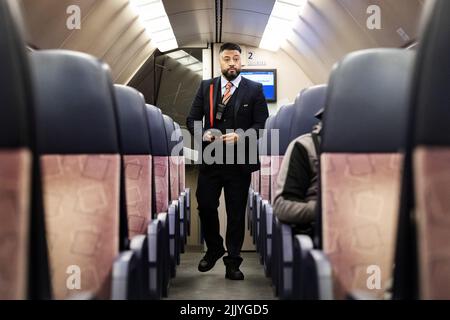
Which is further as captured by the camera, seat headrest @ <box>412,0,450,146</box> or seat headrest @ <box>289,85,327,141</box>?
seat headrest @ <box>289,85,327,141</box>

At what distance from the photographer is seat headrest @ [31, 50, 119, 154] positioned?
191 centimetres

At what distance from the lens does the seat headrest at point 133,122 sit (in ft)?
9.46

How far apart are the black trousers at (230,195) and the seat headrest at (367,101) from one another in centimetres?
283

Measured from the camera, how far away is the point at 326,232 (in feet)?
6.74

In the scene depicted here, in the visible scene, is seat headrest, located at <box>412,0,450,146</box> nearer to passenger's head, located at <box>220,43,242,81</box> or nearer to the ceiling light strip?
passenger's head, located at <box>220,43,242,81</box>

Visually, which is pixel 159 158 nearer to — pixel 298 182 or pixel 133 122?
pixel 133 122

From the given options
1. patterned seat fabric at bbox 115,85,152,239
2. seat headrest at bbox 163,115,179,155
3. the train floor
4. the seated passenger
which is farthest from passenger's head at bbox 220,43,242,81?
the seated passenger

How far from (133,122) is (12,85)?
1.94 m

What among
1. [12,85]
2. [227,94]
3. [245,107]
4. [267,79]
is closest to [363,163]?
[12,85]

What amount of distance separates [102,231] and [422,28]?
123 centimetres

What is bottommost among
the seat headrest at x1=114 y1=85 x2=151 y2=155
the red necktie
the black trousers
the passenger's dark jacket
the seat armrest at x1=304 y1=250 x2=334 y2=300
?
the black trousers

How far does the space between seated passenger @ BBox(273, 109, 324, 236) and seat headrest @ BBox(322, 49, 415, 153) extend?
52 centimetres
